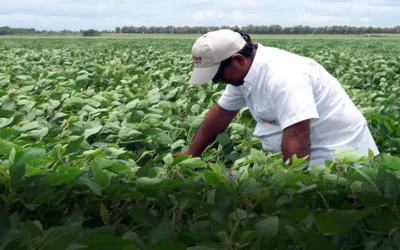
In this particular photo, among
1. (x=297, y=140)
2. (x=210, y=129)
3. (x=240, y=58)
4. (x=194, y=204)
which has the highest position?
(x=240, y=58)

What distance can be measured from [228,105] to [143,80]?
2836mm

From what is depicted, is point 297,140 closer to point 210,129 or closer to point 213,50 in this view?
point 213,50

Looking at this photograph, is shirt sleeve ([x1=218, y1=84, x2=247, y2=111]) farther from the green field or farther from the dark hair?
the green field

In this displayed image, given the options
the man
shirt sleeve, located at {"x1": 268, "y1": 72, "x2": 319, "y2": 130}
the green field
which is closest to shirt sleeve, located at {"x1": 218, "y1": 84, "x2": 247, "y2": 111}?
the man

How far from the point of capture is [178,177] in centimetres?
197

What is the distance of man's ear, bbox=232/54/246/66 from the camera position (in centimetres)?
320

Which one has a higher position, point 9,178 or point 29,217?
point 9,178

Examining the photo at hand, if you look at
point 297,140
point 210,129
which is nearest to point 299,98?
point 297,140

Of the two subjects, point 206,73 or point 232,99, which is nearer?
point 206,73

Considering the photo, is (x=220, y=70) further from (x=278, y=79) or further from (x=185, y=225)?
(x=185, y=225)

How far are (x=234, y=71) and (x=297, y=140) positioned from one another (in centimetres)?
58

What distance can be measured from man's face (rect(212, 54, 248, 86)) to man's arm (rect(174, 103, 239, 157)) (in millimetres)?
473

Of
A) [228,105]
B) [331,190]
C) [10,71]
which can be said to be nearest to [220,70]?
[228,105]

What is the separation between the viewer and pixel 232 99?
3734 millimetres
